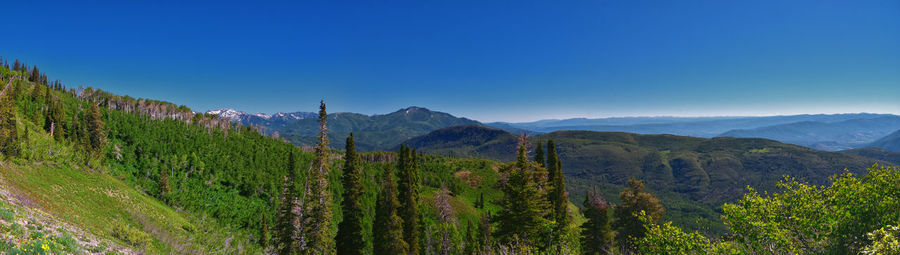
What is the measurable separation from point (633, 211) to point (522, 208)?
2263 centimetres

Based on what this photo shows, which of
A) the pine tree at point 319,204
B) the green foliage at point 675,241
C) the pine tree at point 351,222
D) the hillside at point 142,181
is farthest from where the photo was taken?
the pine tree at point 351,222

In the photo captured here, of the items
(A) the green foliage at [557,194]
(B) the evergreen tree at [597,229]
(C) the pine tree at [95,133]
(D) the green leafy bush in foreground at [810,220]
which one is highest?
(C) the pine tree at [95,133]

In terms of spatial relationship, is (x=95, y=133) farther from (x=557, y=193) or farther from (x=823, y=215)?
(x=823, y=215)

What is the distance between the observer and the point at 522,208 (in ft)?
90.7

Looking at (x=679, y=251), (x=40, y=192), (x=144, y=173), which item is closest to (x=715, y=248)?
(x=679, y=251)

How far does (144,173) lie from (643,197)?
113 m

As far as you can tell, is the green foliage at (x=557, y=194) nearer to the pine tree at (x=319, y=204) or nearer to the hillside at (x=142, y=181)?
the hillside at (x=142, y=181)

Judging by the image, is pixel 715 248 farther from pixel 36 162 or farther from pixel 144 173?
pixel 144 173

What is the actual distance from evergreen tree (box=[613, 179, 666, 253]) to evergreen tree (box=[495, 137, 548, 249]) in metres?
19.3

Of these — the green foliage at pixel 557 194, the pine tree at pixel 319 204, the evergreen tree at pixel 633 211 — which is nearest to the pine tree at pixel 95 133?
the pine tree at pixel 319 204

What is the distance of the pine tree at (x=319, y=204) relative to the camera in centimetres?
2678

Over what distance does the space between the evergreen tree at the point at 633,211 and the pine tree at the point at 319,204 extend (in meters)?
35.7

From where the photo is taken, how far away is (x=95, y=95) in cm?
16100

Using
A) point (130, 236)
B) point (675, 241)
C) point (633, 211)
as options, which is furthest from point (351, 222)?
point (633, 211)
